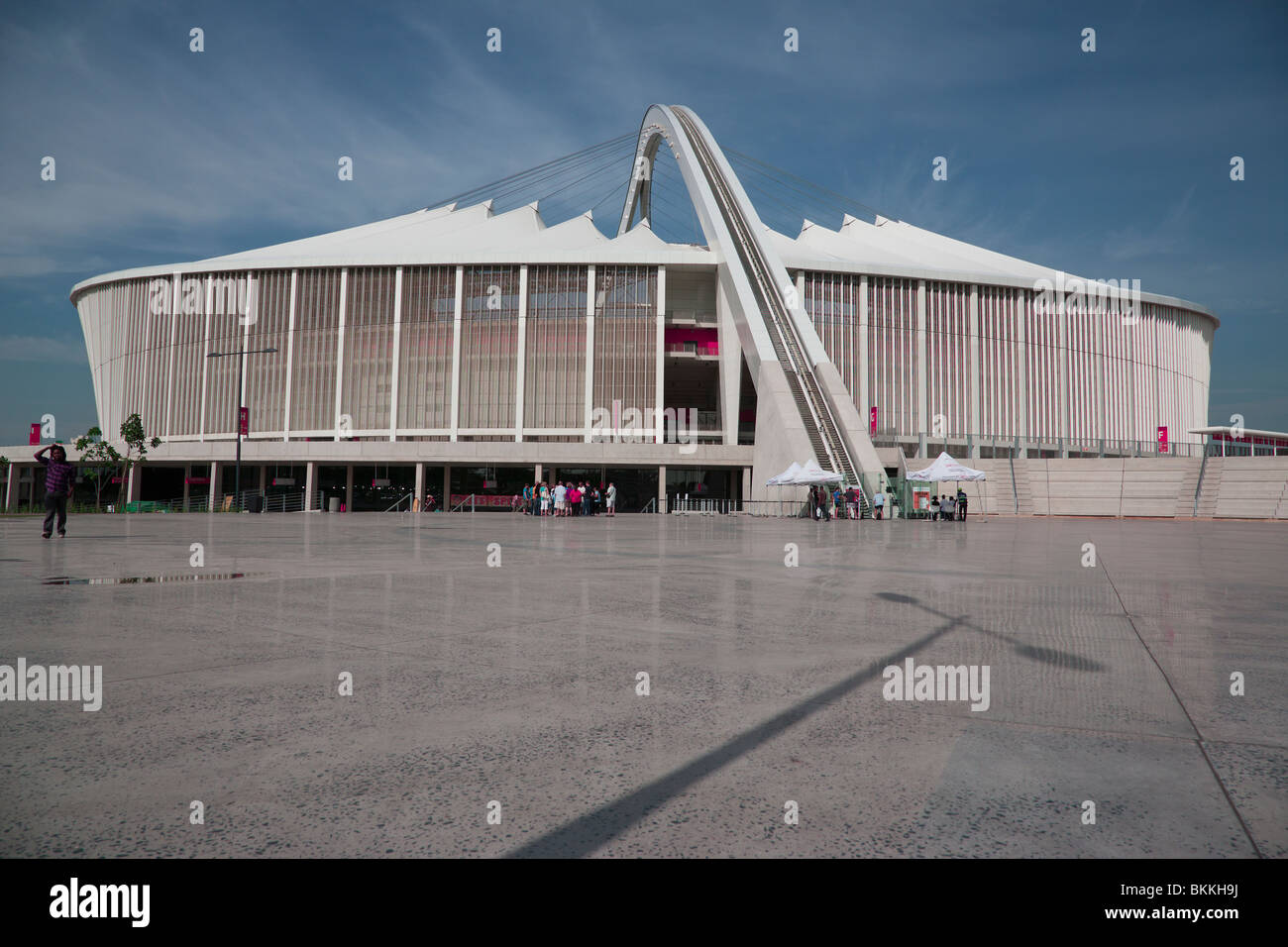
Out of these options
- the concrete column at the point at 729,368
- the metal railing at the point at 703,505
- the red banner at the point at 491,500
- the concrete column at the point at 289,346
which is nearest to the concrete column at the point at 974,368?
the concrete column at the point at 729,368

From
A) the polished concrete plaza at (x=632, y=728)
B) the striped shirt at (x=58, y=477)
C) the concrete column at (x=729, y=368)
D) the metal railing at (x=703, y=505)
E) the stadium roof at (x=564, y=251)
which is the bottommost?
the polished concrete plaza at (x=632, y=728)

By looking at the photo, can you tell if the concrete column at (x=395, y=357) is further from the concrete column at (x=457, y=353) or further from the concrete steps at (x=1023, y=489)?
the concrete steps at (x=1023, y=489)

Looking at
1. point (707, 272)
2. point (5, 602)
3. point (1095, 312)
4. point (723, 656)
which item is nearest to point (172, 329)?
point (707, 272)

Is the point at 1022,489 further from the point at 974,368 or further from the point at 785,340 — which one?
the point at 974,368

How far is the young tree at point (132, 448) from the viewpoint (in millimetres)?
46312

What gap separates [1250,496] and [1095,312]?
107ft

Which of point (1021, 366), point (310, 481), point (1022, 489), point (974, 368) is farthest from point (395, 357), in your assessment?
point (1021, 366)

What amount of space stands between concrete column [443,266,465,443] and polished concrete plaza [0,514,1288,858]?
44849 millimetres

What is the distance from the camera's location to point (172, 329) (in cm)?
5484

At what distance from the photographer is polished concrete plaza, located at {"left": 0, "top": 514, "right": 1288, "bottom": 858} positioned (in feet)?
6.57

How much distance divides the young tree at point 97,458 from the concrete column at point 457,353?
18.8 meters

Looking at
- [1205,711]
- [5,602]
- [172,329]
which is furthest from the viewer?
[172,329]

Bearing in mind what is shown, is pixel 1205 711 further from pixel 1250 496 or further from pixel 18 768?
pixel 1250 496
